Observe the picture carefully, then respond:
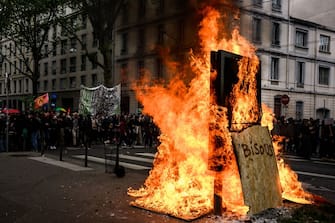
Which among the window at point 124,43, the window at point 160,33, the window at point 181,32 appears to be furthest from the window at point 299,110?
the window at point 160,33

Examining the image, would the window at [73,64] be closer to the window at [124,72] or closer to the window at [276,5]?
the window at [124,72]

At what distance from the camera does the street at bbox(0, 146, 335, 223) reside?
5.88 m

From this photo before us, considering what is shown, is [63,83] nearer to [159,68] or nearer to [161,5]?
[159,68]

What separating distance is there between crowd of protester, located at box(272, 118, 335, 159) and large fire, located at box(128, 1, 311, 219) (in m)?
8.71

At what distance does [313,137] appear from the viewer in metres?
15.9

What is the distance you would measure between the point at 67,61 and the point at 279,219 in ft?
146

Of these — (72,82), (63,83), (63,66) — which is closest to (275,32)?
(72,82)

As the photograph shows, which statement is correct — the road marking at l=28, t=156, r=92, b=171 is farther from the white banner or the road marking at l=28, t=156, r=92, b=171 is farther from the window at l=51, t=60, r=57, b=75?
the window at l=51, t=60, r=57, b=75

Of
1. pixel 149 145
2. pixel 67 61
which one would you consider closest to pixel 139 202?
pixel 149 145

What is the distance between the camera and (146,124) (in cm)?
1898

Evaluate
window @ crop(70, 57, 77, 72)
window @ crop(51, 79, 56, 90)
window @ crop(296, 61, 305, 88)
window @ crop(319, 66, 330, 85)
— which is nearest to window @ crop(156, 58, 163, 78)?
window @ crop(296, 61, 305, 88)

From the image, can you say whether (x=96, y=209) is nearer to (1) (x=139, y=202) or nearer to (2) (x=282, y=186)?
(1) (x=139, y=202)

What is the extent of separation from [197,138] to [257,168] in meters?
1.03

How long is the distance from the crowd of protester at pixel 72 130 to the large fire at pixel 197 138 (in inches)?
307
